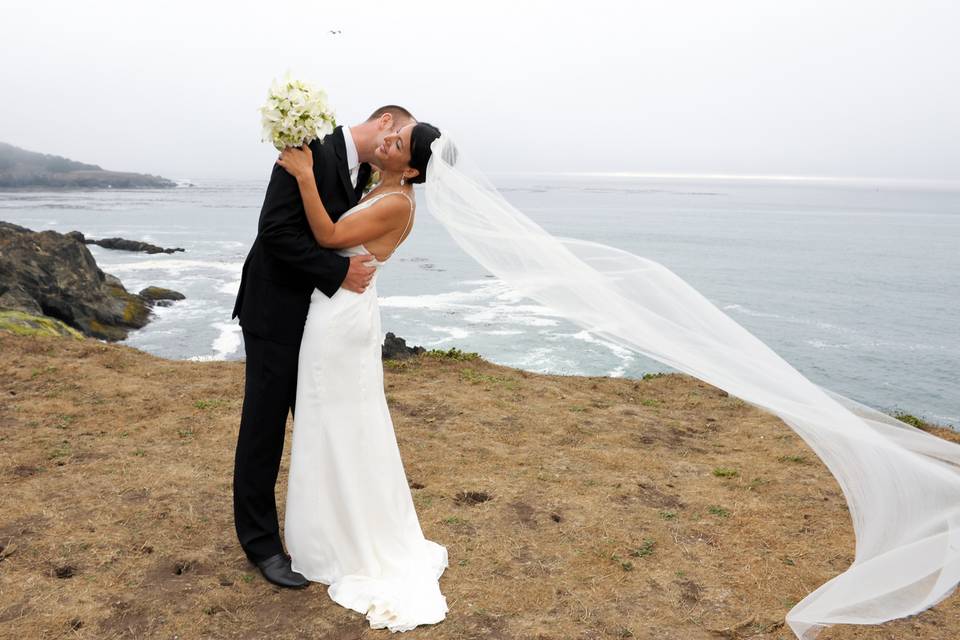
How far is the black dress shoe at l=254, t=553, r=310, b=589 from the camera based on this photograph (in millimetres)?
4266

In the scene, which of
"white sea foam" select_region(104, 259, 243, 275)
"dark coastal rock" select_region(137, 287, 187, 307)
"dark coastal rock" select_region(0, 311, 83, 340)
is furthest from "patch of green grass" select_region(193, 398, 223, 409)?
"white sea foam" select_region(104, 259, 243, 275)

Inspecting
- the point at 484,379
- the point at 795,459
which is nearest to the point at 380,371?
the point at 795,459

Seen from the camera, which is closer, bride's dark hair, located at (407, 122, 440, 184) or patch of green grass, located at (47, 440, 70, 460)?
bride's dark hair, located at (407, 122, 440, 184)

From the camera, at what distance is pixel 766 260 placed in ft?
205

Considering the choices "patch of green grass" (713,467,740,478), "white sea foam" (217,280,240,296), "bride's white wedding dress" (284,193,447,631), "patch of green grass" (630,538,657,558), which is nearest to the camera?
"bride's white wedding dress" (284,193,447,631)

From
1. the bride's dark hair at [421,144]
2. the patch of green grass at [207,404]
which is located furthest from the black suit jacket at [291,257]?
the patch of green grass at [207,404]

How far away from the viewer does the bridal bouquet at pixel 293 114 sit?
11.9ft

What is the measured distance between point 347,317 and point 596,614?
2312mm

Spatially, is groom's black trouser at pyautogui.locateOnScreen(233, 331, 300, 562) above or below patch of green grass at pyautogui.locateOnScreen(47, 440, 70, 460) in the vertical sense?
above

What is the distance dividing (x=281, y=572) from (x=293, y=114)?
2768 millimetres

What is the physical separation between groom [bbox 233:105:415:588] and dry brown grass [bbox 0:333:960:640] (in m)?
0.40

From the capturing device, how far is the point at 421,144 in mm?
4000

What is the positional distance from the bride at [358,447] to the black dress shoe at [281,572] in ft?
0.22

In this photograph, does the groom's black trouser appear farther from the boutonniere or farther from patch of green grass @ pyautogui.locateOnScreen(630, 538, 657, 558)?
patch of green grass @ pyautogui.locateOnScreen(630, 538, 657, 558)
